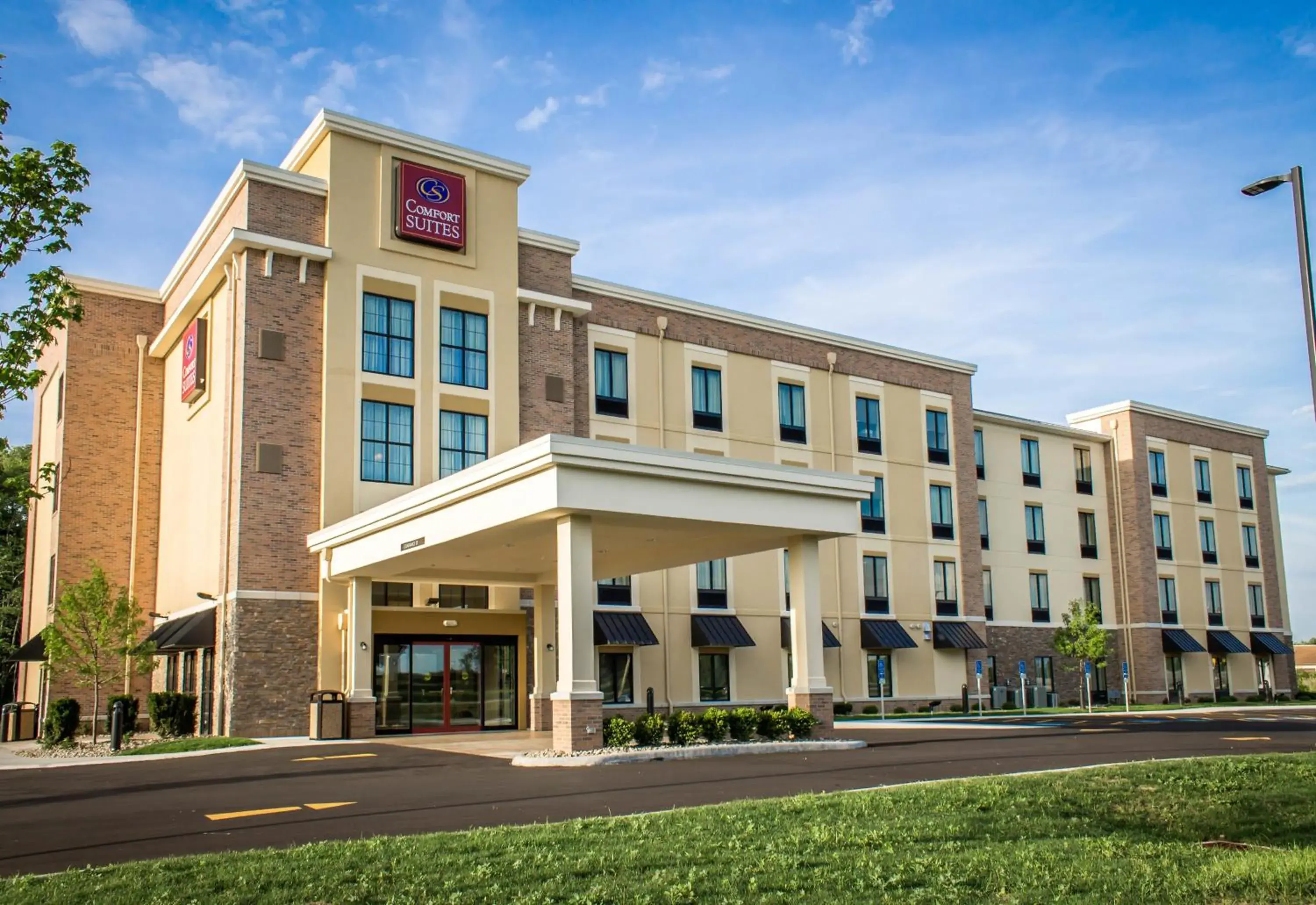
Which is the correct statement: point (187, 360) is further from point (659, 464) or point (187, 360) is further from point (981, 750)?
point (981, 750)

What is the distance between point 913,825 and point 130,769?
586 inches

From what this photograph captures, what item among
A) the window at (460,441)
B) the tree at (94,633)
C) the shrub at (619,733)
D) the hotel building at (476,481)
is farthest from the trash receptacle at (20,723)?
the shrub at (619,733)

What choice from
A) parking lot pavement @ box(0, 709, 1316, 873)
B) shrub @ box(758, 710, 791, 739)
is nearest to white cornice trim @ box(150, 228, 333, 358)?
parking lot pavement @ box(0, 709, 1316, 873)

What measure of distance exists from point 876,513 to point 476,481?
22926 mm

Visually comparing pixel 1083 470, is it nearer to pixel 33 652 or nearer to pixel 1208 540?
pixel 1208 540

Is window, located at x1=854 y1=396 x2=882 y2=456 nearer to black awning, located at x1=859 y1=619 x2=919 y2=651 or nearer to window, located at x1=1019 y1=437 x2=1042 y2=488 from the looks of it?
black awning, located at x1=859 y1=619 x2=919 y2=651

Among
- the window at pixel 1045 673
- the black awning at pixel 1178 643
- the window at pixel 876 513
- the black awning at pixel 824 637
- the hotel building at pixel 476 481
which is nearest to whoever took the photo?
the hotel building at pixel 476 481

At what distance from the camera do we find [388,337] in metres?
31.0

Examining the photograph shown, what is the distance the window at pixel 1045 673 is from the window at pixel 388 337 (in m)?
28.5

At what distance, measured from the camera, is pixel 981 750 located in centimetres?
1981

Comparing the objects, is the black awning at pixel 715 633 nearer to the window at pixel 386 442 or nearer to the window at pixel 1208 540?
the window at pixel 386 442

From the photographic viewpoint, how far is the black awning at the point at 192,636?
1102 inches

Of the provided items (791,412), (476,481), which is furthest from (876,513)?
(476,481)

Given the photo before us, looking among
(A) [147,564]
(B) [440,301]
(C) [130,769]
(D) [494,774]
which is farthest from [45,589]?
(D) [494,774]
